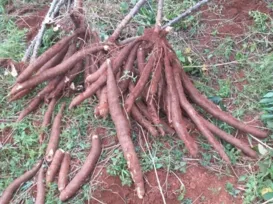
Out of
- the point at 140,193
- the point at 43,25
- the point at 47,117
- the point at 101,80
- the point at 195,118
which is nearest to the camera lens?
the point at 140,193

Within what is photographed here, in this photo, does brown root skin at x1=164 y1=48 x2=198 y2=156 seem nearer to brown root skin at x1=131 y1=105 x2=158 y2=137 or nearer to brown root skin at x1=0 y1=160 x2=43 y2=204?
brown root skin at x1=131 y1=105 x2=158 y2=137

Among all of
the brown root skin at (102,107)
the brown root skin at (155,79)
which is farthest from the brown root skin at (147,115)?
the brown root skin at (102,107)

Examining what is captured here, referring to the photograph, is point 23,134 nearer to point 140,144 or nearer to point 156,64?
point 140,144

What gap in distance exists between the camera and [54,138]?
8.32ft

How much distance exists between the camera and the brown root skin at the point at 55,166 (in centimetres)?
238

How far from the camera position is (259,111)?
2.71 meters

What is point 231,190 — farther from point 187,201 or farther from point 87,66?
point 87,66

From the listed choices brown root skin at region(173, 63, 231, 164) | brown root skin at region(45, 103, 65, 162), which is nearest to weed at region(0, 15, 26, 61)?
brown root skin at region(45, 103, 65, 162)

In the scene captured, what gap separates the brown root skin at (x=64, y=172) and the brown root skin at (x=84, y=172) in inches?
1.8

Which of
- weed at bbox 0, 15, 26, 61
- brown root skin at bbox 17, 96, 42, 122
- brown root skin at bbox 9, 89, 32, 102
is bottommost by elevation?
brown root skin at bbox 17, 96, 42, 122

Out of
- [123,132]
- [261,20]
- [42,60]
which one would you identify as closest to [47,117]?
[42,60]

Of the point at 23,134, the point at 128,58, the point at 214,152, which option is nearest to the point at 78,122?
the point at 23,134

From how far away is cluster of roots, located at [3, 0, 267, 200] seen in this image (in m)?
2.42

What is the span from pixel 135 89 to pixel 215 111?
529 mm
